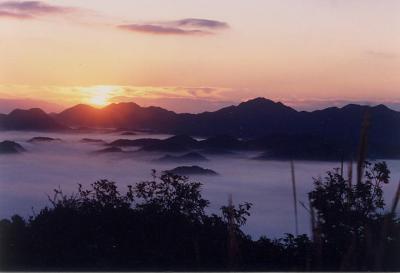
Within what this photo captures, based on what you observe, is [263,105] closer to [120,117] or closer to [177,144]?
[177,144]

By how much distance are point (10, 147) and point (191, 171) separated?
3.14 feet

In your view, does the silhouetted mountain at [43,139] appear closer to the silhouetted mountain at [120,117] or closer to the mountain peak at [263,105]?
the silhouetted mountain at [120,117]

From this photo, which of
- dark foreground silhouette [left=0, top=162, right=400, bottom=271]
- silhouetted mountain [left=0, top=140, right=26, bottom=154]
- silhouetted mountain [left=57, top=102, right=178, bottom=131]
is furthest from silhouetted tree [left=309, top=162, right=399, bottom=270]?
silhouetted mountain [left=0, top=140, right=26, bottom=154]

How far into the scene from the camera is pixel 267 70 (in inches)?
142

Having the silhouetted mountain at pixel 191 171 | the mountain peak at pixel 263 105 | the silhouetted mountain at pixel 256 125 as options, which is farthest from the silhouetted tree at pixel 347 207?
the silhouetted mountain at pixel 191 171

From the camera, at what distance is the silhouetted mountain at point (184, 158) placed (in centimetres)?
361

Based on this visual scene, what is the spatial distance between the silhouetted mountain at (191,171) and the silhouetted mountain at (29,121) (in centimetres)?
65

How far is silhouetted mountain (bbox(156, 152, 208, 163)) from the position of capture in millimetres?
3609

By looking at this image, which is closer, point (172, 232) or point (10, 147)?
point (10, 147)

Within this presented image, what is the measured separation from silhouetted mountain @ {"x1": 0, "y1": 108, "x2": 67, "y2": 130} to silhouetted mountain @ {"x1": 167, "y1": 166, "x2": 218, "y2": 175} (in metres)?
0.65

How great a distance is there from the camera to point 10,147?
3.57 m

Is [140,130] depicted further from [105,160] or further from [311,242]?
[311,242]

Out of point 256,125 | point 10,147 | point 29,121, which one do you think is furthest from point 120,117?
point 256,125

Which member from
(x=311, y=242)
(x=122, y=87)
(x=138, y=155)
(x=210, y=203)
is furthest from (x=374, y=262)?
(x=122, y=87)
